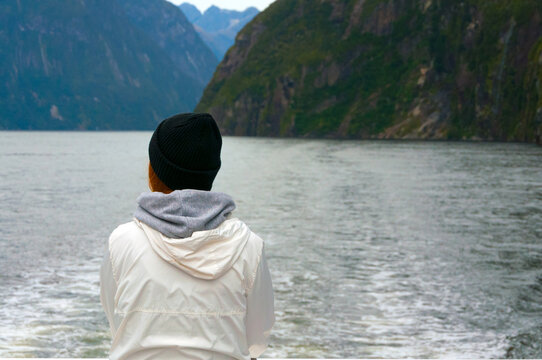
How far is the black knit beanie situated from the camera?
120 inches

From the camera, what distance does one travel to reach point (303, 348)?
1071cm

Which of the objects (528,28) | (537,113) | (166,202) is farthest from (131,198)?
(528,28)

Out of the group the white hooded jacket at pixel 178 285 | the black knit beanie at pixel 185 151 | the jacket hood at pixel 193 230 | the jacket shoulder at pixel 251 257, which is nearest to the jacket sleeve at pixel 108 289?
the white hooded jacket at pixel 178 285

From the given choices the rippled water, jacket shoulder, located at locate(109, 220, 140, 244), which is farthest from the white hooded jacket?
the rippled water

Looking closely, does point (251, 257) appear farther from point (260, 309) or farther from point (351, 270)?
point (351, 270)

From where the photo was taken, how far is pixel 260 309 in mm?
3139

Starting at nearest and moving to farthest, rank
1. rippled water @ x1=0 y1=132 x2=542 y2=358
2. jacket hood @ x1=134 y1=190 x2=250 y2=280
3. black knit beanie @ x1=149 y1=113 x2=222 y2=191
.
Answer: jacket hood @ x1=134 y1=190 x2=250 y2=280
black knit beanie @ x1=149 y1=113 x2=222 y2=191
rippled water @ x1=0 y1=132 x2=542 y2=358

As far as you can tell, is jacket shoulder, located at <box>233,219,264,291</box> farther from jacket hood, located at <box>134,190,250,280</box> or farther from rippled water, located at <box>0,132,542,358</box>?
rippled water, located at <box>0,132,542,358</box>

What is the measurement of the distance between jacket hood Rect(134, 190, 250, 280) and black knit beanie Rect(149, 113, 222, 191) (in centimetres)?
9

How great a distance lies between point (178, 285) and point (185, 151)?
1.77 ft

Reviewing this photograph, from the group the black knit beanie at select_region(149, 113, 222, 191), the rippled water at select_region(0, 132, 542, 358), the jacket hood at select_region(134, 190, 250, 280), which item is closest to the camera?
the jacket hood at select_region(134, 190, 250, 280)

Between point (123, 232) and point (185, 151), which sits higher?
point (185, 151)

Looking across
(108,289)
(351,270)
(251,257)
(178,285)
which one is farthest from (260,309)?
(351,270)

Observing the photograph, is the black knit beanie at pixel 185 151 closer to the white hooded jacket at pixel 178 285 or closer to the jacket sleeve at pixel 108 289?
the white hooded jacket at pixel 178 285
